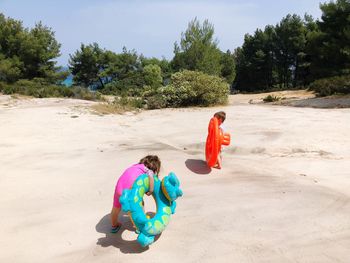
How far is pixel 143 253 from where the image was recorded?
4168 mm

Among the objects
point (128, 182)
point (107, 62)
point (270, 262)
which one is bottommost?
point (270, 262)

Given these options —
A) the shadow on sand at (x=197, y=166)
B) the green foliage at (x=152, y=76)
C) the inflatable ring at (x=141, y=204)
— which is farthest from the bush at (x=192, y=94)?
the inflatable ring at (x=141, y=204)

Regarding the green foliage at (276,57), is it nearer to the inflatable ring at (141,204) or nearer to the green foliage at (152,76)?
the green foliage at (152,76)

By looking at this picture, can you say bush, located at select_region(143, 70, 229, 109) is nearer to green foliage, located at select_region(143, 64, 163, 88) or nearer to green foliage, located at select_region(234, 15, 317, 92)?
green foliage, located at select_region(143, 64, 163, 88)

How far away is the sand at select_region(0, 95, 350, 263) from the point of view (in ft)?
13.9

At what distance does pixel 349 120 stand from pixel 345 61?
65.8 ft

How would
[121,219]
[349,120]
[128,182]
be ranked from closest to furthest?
[128,182]
[121,219]
[349,120]

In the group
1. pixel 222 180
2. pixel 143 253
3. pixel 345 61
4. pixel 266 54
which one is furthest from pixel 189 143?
pixel 266 54

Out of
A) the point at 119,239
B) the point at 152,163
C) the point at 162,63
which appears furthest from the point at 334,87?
the point at 162,63

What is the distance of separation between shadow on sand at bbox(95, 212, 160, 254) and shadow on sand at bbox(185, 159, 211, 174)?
2.17 metres

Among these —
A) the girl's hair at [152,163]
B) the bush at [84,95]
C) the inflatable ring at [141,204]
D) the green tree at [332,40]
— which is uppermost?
the green tree at [332,40]

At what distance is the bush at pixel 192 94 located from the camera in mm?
16281

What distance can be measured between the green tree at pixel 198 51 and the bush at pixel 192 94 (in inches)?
368

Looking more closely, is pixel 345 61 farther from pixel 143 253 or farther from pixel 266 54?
pixel 143 253
